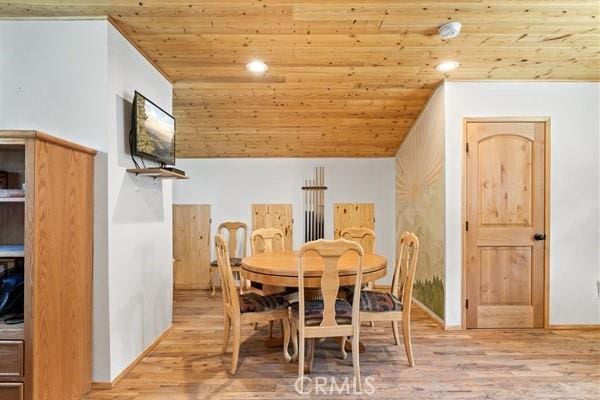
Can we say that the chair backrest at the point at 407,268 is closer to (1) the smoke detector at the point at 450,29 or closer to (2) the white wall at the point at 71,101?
(1) the smoke detector at the point at 450,29

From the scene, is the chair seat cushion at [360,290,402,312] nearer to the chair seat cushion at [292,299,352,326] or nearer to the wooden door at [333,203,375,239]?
the chair seat cushion at [292,299,352,326]

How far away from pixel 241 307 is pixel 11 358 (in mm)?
1320

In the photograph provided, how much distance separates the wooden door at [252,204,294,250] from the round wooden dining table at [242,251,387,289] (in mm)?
2169

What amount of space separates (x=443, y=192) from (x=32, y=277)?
3329 mm

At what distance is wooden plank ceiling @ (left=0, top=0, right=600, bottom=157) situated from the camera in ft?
7.45

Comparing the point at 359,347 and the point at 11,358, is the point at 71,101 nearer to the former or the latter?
the point at 11,358

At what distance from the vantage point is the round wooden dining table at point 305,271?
2229 millimetres

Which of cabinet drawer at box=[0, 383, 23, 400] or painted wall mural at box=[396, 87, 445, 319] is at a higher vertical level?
painted wall mural at box=[396, 87, 445, 319]

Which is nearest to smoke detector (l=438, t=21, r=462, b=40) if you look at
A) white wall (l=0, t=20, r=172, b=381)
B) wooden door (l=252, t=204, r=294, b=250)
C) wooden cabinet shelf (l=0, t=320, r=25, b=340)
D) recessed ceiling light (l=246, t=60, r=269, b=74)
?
recessed ceiling light (l=246, t=60, r=269, b=74)

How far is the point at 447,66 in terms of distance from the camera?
9.89ft

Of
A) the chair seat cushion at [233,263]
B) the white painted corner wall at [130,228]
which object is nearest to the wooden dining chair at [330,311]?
the white painted corner wall at [130,228]

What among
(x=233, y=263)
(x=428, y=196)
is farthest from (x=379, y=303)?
(x=233, y=263)

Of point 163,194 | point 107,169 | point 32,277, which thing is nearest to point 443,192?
point 163,194

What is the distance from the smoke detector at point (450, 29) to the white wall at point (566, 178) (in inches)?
38.4
